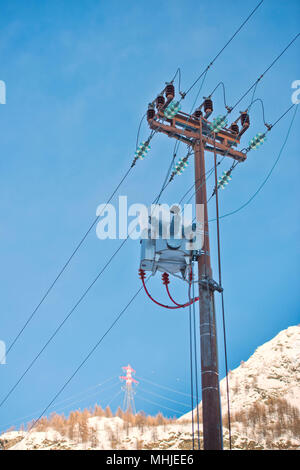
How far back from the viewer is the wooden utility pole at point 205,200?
895 cm

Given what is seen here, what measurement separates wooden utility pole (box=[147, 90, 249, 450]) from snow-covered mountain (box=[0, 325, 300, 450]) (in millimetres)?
16811

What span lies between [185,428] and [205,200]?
2074 centimetres

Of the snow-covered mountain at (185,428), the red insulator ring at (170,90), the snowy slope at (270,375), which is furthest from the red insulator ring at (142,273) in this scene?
the snowy slope at (270,375)

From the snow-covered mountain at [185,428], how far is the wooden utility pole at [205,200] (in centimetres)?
1681

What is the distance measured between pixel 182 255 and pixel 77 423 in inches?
842

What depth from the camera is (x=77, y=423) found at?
2944 cm

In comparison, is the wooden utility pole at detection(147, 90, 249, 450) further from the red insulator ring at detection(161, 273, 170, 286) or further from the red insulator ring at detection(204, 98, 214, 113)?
the red insulator ring at detection(161, 273, 170, 286)

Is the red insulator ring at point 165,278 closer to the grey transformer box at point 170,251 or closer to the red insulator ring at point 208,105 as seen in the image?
the grey transformer box at point 170,251

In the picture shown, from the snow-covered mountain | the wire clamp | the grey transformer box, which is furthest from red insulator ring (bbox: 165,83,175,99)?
the snow-covered mountain

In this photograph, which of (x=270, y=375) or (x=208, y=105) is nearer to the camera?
(x=208, y=105)

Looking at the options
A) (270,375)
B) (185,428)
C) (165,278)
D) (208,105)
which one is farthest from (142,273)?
(270,375)

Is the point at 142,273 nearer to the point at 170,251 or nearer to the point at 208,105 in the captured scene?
the point at 170,251

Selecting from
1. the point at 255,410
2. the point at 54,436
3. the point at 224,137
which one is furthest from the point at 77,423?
the point at 224,137

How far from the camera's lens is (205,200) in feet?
37.6
